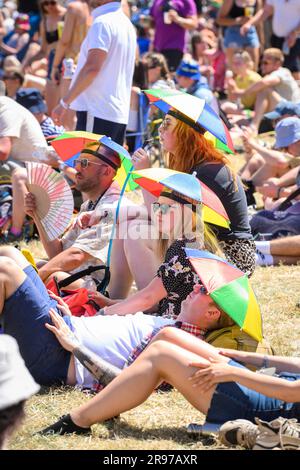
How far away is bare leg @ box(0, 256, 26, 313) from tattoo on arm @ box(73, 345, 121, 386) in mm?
431

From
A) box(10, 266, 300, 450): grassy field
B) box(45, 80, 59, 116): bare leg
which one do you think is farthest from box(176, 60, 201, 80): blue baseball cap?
box(10, 266, 300, 450): grassy field

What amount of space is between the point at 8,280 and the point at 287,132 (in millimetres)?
4288

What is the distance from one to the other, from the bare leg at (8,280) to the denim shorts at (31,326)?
0.8 inches

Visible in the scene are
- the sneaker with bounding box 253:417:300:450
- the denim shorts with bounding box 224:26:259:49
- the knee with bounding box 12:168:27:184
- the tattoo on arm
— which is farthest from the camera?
the denim shorts with bounding box 224:26:259:49

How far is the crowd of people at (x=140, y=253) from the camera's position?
3.90 meters

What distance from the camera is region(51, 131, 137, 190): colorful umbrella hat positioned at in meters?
6.01

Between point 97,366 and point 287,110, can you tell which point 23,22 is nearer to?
point 287,110

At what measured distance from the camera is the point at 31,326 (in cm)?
446

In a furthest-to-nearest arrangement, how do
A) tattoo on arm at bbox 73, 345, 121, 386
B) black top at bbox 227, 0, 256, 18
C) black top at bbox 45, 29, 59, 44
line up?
black top at bbox 227, 0, 256, 18 → black top at bbox 45, 29, 59, 44 → tattoo on arm at bbox 73, 345, 121, 386

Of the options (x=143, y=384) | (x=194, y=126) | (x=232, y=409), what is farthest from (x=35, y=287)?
(x=194, y=126)

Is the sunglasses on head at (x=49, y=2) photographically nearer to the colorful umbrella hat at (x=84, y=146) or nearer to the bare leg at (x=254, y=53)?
the bare leg at (x=254, y=53)

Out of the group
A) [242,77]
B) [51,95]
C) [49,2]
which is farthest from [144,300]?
[242,77]

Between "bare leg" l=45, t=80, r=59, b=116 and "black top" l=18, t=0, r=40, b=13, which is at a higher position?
"black top" l=18, t=0, r=40, b=13

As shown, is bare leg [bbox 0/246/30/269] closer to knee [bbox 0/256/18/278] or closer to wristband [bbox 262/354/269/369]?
knee [bbox 0/256/18/278]
